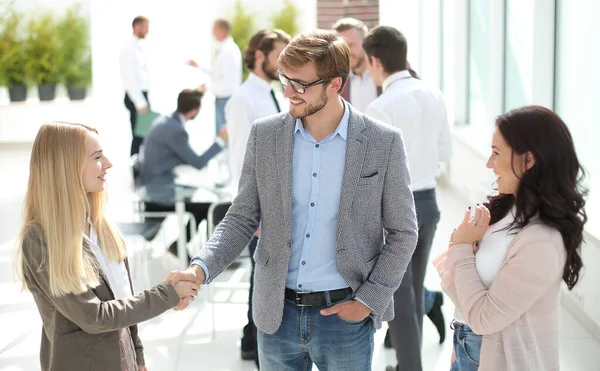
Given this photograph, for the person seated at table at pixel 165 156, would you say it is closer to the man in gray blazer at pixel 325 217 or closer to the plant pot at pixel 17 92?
the man in gray blazer at pixel 325 217

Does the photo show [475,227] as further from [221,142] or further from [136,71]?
[136,71]

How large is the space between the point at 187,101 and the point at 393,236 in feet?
12.0

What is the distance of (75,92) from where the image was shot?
13469 mm

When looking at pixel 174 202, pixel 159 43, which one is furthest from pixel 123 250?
pixel 159 43

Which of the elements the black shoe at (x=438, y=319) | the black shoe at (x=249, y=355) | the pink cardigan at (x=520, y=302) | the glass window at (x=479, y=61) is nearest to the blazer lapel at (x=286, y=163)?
the pink cardigan at (x=520, y=302)

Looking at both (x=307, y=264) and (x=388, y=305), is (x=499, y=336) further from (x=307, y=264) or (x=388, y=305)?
(x=307, y=264)

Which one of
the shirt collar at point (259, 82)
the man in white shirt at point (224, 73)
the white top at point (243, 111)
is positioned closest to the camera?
the white top at point (243, 111)

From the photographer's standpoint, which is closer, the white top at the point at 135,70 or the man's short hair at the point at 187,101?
the man's short hair at the point at 187,101

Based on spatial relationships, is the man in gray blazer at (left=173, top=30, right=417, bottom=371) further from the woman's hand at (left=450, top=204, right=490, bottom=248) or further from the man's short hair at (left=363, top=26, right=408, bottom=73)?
the man's short hair at (left=363, top=26, right=408, bottom=73)

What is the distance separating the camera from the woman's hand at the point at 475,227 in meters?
2.36

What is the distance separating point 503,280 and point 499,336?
0.16 meters

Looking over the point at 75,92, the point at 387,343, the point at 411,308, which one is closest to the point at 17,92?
the point at 75,92

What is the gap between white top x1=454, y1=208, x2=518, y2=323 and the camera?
91.7 inches

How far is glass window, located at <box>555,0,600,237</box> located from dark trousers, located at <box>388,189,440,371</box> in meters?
1.30
